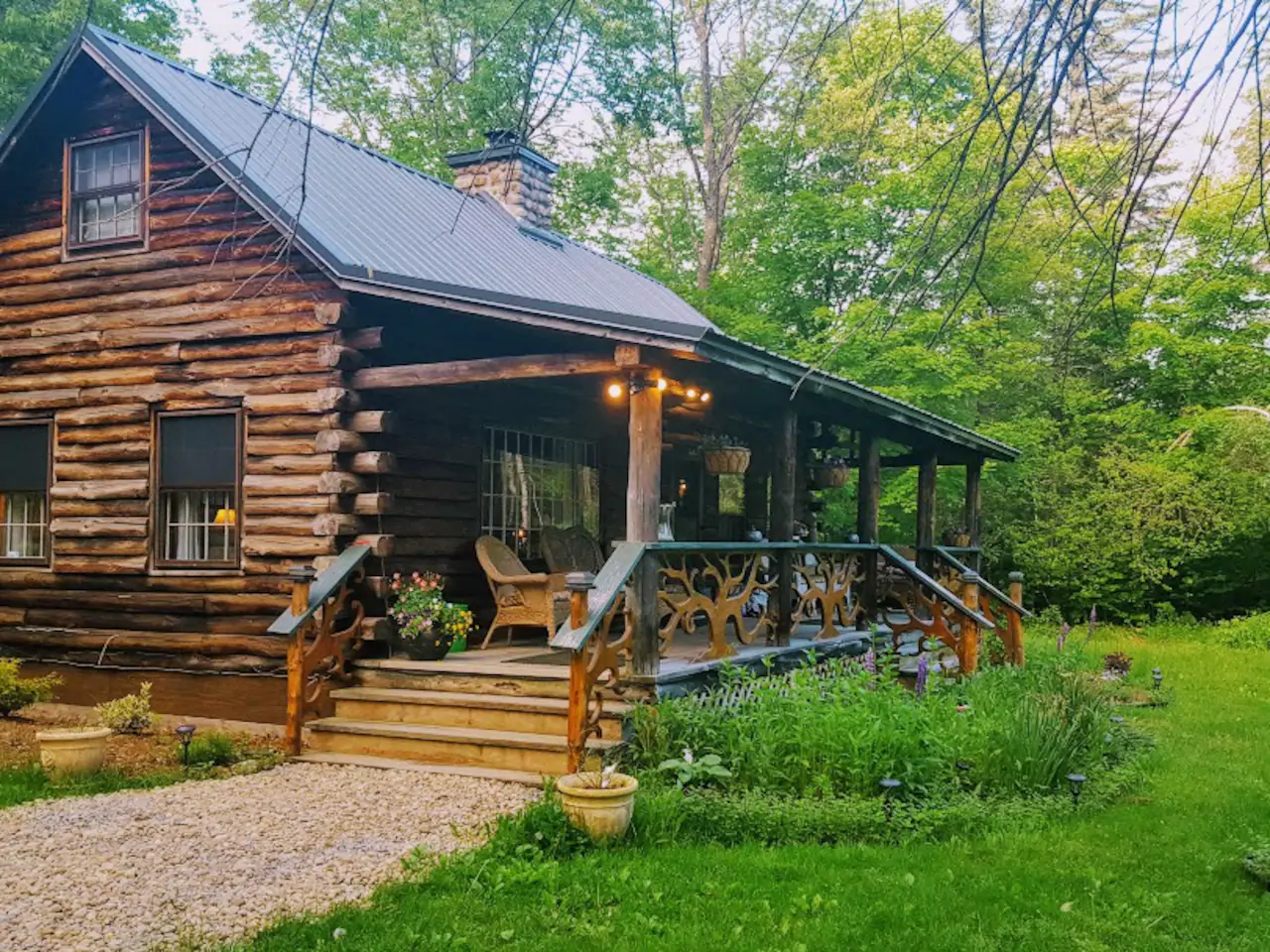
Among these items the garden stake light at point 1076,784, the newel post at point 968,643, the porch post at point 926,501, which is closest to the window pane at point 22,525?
the newel post at point 968,643

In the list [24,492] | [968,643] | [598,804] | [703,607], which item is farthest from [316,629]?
[968,643]

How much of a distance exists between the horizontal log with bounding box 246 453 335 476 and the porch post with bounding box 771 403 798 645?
12.0ft

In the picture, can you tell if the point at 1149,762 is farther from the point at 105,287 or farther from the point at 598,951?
the point at 105,287

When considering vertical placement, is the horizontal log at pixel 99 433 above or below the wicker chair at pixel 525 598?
above

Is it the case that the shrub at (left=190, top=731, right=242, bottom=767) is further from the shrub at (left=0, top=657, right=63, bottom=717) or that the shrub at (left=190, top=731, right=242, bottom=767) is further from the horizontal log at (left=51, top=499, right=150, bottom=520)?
the horizontal log at (left=51, top=499, right=150, bottom=520)

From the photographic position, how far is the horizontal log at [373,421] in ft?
27.1

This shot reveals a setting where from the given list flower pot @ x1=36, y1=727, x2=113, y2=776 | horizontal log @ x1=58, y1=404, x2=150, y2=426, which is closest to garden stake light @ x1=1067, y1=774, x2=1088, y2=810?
flower pot @ x1=36, y1=727, x2=113, y2=776

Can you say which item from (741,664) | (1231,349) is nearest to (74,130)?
(741,664)

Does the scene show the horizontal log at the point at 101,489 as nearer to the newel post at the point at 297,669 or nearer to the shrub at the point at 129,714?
the shrub at the point at 129,714

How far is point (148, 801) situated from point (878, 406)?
23.3 feet

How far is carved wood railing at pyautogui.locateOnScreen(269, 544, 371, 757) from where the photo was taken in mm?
7570

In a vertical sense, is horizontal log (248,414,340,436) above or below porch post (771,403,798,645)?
above

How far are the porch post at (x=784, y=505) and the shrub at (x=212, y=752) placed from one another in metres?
4.30

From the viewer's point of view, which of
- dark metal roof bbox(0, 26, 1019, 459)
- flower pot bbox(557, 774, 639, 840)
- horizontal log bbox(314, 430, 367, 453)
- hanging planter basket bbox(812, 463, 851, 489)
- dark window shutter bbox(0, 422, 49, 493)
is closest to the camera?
flower pot bbox(557, 774, 639, 840)
